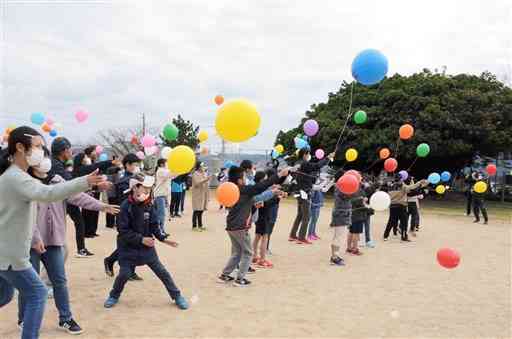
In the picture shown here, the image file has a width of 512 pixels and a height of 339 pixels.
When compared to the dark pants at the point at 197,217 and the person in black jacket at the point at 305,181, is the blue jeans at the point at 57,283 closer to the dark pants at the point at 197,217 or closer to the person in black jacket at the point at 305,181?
the person in black jacket at the point at 305,181

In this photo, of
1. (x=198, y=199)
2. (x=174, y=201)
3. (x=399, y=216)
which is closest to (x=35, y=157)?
(x=198, y=199)

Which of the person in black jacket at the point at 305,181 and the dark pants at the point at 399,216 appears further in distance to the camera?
the dark pants at the point at 399,216

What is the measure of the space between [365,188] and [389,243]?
147cm

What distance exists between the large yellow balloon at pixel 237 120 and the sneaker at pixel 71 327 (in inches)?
95.3

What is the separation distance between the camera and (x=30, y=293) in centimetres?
296

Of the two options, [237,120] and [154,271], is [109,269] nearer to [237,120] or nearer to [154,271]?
[154,271]

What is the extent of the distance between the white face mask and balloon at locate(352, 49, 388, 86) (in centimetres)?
382

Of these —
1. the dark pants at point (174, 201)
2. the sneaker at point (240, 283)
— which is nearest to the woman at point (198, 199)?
the dark pants at point (174, 201)

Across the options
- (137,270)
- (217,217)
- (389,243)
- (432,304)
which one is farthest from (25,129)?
(217,217)

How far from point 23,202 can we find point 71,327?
4.96 ft

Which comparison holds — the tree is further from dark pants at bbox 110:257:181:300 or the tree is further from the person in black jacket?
dark pants at bbox 110:257:181:300

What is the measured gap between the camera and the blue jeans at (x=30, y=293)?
292 centimetres

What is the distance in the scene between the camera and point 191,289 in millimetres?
5242

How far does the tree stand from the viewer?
19.3 meters
